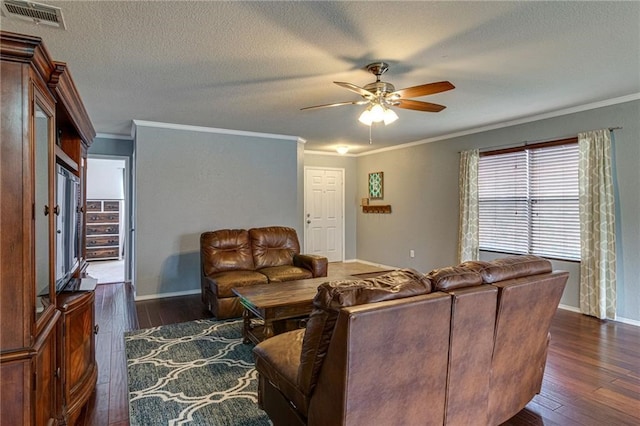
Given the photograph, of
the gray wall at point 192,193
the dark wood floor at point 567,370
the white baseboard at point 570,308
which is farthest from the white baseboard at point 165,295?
the white baseboard at point 570,308

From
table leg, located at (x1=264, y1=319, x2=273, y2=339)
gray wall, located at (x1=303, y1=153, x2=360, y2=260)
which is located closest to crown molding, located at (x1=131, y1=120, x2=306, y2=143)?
gray wall, located at (x1=303, y1=153, x2=360, y2=260)

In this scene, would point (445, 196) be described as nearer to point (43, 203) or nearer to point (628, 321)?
point (628, 321)

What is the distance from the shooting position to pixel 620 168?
3.85m

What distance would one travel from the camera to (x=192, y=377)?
8.55 feet

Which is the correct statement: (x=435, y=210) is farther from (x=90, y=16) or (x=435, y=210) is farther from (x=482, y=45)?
(x=90, y=16)

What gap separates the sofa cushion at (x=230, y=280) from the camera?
3.80 metres

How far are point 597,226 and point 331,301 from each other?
3921 mm

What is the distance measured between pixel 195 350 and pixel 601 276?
4.26 m

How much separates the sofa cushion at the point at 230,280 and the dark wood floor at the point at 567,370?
0.49 metres

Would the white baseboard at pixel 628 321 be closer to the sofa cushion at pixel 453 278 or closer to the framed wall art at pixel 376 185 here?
the sofa cushion at pixel 453 278

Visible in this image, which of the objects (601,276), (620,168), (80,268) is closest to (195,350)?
(80,268)

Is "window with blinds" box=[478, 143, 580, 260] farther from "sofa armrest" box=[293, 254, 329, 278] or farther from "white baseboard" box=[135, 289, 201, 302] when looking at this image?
"white baseboard" box=[135, 289, 201, 302]

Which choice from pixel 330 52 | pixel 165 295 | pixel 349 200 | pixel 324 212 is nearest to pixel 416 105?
pixel 330 52

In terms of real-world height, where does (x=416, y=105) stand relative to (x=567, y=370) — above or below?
above
